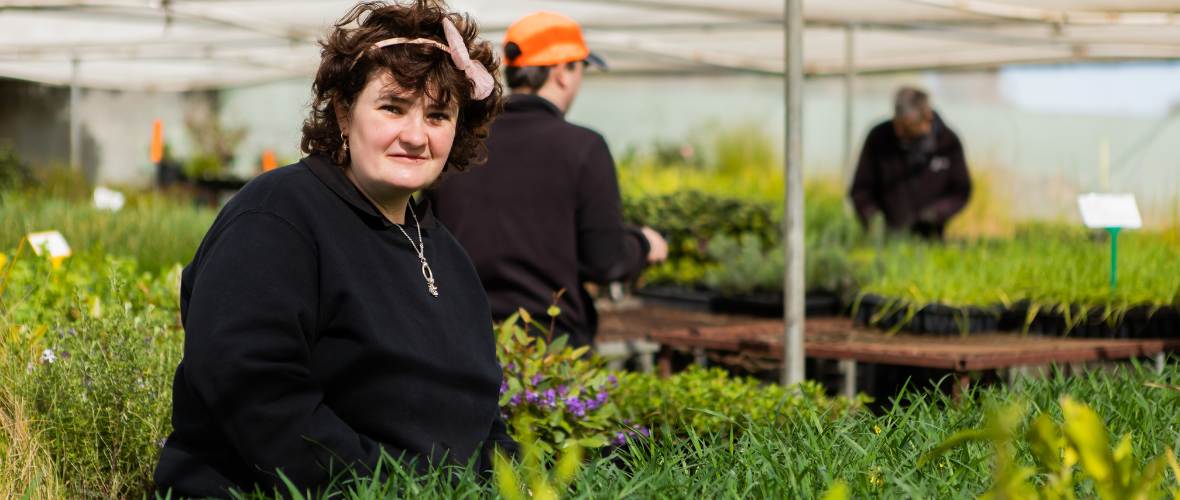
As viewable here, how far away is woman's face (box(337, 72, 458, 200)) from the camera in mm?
2059

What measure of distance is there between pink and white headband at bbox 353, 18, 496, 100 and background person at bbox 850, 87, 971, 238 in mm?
5448

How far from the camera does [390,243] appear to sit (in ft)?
6.85

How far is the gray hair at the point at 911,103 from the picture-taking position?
24.0 feet

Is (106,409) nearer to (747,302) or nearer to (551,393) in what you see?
(551,393)

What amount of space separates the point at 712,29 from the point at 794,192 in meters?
6.58

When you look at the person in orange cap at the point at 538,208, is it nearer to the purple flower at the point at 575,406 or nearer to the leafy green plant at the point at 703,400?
the leafy green plant at the point at 703,400

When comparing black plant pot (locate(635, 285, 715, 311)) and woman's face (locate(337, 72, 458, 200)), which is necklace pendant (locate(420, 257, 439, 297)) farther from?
black plant pot (locate(635, 285, 715, 311))

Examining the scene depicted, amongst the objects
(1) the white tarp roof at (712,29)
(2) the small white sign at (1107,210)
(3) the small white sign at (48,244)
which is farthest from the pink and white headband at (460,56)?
(1) the white tarp roof at (712,29)

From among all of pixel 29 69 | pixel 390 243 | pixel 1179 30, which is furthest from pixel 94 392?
pixel 29 69

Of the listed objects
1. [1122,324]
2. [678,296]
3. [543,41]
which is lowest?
[678,296]

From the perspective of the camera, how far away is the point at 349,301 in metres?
Result: 1.94

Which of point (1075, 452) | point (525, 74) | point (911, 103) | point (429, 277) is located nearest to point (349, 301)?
point (429, 277)

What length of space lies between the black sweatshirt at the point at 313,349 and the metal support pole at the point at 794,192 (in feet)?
5.00

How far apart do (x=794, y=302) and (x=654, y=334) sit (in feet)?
3.46
